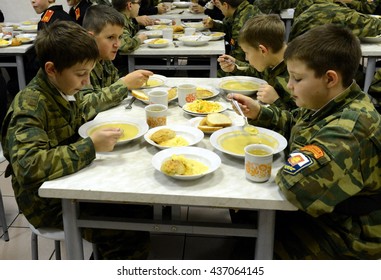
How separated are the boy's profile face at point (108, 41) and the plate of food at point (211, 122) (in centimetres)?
87

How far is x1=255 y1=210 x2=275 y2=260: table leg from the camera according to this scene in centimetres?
134

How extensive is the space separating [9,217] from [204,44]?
202 cm

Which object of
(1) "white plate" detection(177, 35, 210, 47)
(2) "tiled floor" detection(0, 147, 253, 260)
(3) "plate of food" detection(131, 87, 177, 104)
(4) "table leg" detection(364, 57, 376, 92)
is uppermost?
(1) "white plate" detection(177, 35, 210, 47)

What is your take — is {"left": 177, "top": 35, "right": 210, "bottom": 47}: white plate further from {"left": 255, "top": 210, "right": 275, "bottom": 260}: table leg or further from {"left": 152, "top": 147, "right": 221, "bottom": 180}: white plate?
{"left": 255, "top": 210, "right": 275, "bottom": 260}: table leg

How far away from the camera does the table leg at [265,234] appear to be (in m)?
1.34

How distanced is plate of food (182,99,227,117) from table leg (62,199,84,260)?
2.43 ft

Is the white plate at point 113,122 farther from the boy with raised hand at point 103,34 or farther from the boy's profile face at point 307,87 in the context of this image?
the boy's profile face at point 307,87

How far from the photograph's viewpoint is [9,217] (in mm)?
2613

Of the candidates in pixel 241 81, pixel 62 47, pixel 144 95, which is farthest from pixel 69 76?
pixel 241 81

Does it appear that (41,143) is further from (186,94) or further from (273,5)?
(273,5)

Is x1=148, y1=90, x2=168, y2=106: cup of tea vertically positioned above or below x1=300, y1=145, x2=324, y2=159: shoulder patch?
below

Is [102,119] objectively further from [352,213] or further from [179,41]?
[179,41]

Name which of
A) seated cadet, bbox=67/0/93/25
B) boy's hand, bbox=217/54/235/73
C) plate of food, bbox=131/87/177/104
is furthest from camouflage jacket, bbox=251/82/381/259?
seated cadet, bbox=67/0/93/25

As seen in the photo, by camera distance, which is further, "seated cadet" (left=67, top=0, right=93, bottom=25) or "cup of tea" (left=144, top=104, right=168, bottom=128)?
"seated cadet" (left=67, top=0, right=93, bottom=25)
